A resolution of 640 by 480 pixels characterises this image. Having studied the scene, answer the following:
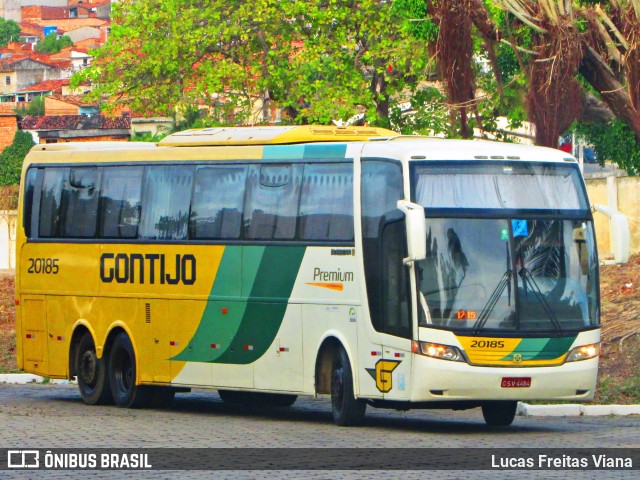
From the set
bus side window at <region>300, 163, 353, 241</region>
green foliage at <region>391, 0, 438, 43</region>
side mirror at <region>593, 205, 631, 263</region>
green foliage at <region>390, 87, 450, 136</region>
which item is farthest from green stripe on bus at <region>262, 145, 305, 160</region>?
green foliage at <region>390, 87, 450, 136</region>

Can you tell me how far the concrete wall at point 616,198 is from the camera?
36.0 m

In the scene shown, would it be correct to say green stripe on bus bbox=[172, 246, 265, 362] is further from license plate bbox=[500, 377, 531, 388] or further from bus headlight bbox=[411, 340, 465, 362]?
license plate bbox=[500, 377, 531, 388]

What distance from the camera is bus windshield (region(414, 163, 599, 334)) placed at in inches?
591

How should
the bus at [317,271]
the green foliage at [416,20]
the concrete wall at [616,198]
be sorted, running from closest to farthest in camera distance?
the bus at [317,271] → the green foliage at [416,20] → the concrete wall at [616,198]

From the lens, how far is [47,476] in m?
10.8

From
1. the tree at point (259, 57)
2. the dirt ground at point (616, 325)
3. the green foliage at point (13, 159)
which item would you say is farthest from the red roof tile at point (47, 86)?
the dirt ground at point (616, 325)

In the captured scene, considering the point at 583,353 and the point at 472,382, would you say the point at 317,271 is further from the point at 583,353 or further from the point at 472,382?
the point at 583,353

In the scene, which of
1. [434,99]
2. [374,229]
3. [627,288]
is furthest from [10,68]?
[374,229]

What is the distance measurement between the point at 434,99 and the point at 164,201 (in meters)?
22.6

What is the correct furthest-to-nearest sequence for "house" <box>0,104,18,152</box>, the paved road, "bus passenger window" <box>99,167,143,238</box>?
1. "house" <box>0,104,18,152</box>
2. "bus passenger window" <box>99,167,143,238</box>
3. the paved road

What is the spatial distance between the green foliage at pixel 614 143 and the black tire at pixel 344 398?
1033 inches

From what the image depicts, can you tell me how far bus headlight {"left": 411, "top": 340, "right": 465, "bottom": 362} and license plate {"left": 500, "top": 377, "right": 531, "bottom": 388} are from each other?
48 centimetres

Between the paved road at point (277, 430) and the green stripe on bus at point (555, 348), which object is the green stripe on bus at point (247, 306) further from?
the green stripe on bus at point (555, 348)

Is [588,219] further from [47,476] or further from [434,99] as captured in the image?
[434,99]
